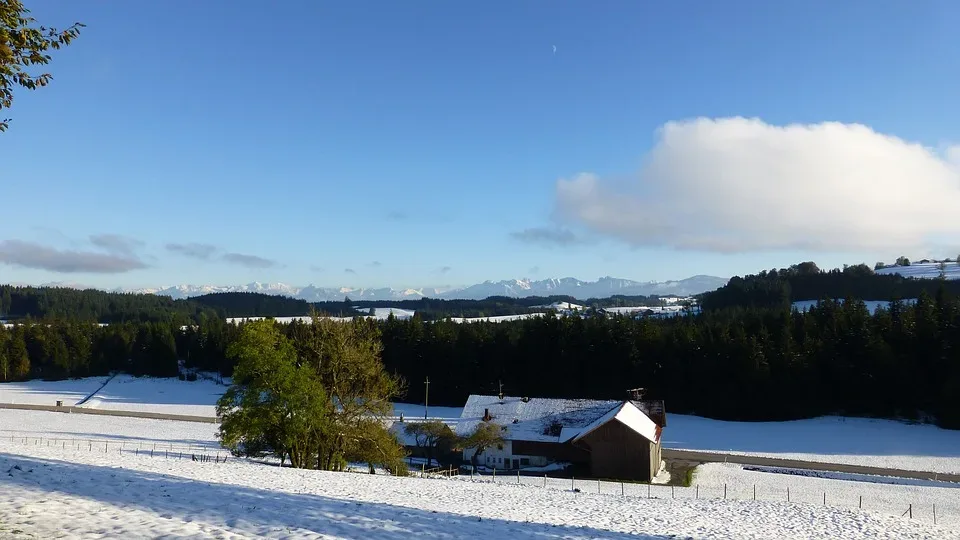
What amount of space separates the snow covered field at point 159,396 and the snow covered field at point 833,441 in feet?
189

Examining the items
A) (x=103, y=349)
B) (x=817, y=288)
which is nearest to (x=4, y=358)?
(x=103, y=349)

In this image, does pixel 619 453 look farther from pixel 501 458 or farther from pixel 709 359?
pixel 709 359

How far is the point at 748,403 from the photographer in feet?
237

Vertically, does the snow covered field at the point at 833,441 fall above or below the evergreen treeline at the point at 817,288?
below

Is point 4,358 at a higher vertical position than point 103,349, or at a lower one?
lower

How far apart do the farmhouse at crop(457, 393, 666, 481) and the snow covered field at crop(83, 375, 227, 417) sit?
40646 mm

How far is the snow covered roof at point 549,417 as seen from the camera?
4761 cm

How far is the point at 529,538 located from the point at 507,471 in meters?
35.0

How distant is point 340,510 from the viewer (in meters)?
15.5

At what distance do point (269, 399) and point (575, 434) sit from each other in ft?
86.0

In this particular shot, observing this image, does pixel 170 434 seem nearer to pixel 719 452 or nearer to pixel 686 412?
pixel 719 452

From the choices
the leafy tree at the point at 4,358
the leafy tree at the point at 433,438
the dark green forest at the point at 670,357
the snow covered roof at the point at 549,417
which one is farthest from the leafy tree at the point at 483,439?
the leafy tree at the point at 4,358

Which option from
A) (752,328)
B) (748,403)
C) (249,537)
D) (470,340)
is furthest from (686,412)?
(249,537)

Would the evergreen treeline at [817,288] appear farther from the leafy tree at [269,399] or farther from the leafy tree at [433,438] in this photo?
the leafy tree at [269,399]
